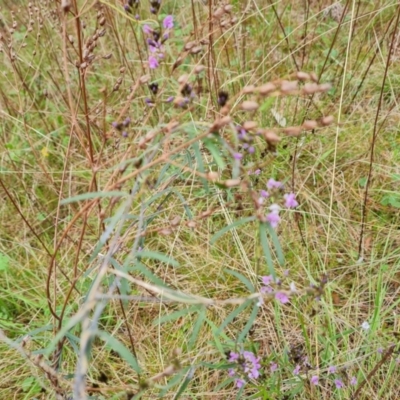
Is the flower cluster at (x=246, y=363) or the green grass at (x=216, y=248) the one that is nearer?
the flower cluster at (x=246, y=363)

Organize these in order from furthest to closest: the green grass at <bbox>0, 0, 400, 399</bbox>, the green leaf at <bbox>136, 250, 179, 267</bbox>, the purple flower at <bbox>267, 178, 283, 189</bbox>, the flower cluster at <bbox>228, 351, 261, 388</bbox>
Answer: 1. the green grass at <bbox>0, 0, 400, 399</bbox>
2. the flower cluster at <bbox>228, 351, 261, 388</bbox>
3. the purple flower at <bbox>267, 178, 283, 189</bbox>
4. the green leaf at <bbox>136, 250, 179, 267</bbox>

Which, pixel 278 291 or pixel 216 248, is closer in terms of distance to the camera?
pixel 278 291

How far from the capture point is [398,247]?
1691mm

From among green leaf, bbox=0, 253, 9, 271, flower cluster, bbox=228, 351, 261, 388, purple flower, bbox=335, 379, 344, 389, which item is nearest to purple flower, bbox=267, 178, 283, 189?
flower cluster, bbox=228, 351, 261, 388

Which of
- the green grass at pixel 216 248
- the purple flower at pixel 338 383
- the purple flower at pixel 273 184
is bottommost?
the purple flower at pixel 338 383

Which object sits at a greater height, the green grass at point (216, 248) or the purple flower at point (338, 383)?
the green grass at point (216, 248)

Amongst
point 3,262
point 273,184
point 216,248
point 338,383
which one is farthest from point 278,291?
point 3,262

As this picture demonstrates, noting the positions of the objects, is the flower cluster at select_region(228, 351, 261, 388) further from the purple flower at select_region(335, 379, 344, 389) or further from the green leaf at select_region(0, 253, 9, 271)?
the green leaf at select_region(0, 253, 9, 271)

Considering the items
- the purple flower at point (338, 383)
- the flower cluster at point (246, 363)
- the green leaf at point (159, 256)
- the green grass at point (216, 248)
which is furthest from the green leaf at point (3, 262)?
the purple flower at point (338, 383)

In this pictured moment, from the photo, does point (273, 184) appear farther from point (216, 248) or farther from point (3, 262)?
point (3, 262)

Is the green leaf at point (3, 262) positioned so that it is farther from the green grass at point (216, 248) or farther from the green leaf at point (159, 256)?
the green leaf at point (159, 256)

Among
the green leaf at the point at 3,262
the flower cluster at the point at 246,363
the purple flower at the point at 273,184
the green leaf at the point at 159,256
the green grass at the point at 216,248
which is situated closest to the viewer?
→ the green leaf at the point at 159,256

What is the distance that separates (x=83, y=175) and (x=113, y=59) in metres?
0.81

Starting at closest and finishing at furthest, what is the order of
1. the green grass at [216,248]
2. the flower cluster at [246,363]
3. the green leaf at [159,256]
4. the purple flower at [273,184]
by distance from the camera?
the green leaf at [159,256]
the purple flower at [273,184]
the flower cluster at [246,363]
the green grass at [216,248]
